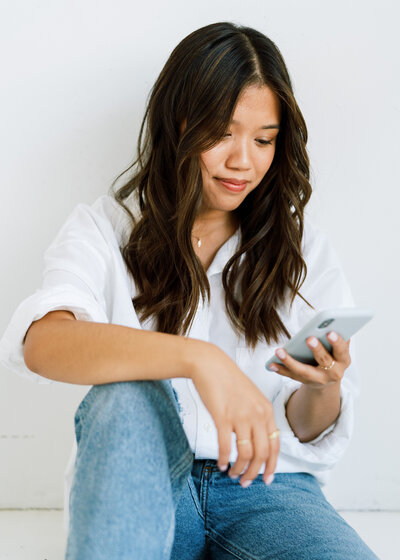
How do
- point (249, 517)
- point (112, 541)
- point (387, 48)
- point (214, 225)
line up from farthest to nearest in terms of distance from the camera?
point (387, 48) < point (214, 225) < point (249, 517) < point (112, 541)

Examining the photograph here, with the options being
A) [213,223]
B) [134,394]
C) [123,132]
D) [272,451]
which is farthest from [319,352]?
[123,132]

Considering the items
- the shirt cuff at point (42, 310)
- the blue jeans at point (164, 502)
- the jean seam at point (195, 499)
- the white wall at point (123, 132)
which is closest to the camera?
the blue jeans at point (164, 502)

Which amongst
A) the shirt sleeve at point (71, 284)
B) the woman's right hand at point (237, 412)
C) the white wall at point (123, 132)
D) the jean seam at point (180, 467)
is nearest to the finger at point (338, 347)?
the woman's right hand at point (237, 412)

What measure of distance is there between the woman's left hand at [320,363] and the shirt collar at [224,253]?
0.33 metres

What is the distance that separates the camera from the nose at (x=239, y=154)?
3.89ft

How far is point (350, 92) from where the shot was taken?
1505 mm

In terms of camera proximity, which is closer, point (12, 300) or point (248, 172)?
point (248, 172)

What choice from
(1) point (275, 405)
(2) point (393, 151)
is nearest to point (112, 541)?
(1) point (275, 405)

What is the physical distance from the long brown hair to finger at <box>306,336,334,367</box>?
27cm

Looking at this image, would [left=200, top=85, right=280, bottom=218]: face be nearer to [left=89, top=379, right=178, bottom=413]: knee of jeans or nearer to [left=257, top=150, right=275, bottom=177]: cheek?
[left=257, top=150, right=275, bottom=177]: cheek

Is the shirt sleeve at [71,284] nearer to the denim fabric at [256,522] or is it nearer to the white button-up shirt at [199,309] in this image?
the white button-up shirt at [199,309]

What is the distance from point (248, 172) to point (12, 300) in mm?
619

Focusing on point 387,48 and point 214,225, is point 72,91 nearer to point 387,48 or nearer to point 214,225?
point 214,225

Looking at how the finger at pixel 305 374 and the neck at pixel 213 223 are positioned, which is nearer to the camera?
the finger at pixel 305 374
